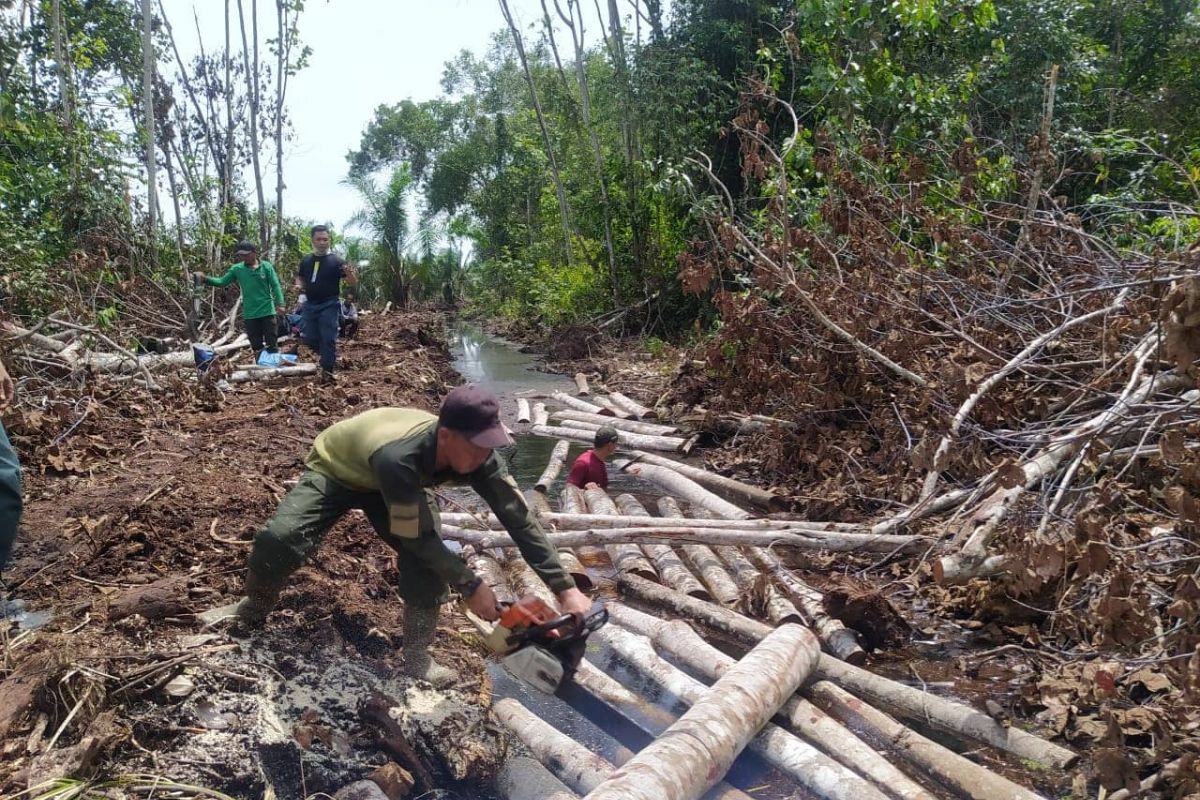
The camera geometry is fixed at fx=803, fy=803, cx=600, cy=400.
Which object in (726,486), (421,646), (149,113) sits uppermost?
(149,113)

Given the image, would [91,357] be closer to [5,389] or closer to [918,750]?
[5,389]

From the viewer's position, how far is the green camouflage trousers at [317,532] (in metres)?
3.62

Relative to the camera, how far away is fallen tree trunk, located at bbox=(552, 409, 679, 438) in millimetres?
10250

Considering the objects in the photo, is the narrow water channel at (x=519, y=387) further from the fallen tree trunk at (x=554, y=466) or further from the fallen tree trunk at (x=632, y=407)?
the fallen tree trunk at (x=632, y=407)

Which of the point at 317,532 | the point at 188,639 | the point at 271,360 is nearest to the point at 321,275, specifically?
the point at 271,360

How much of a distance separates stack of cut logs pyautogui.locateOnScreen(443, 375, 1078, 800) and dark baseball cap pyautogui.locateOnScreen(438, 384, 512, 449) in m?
1.34

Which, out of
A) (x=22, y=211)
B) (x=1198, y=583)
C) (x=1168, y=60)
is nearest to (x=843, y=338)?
(x=1198, y=583)

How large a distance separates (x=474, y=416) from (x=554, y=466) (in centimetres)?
582

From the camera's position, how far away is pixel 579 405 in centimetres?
1246

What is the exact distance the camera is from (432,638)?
3.98 m

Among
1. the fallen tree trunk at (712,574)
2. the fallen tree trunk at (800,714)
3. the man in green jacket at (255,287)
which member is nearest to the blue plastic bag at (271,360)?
the man in green jacket at (255,287)

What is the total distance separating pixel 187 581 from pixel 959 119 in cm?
1066

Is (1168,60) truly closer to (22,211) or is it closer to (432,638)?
(432,638)

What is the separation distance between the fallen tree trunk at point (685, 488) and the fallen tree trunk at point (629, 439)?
2.48ft
